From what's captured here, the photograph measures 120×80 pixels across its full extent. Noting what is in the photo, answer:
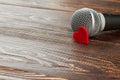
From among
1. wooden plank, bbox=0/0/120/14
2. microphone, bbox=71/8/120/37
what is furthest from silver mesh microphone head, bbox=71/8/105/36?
wooden plank, bbox=0/0/120/14

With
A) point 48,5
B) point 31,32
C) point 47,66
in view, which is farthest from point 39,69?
point 48,5

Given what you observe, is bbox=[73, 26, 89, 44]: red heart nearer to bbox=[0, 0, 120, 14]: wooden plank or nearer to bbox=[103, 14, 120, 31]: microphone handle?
bbox=[103, 14, 120, 31]: microphone handle

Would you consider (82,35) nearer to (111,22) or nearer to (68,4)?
(111,22)

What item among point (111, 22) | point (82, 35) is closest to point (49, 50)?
point (82, 35)

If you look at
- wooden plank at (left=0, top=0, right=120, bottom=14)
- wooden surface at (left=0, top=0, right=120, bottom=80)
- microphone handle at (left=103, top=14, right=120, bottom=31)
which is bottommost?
wooden surface at (left=0, top=0, right=120, bottom=80)

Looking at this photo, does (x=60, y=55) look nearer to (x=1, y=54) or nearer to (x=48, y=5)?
(x=1, y=54)

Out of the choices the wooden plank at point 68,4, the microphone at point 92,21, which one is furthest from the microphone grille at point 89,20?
the wooden plank at point 68,4

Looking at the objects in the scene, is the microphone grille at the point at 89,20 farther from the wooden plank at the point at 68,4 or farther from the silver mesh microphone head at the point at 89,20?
the wooden plank at the point at 68,4
